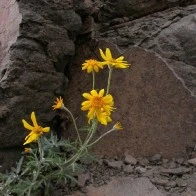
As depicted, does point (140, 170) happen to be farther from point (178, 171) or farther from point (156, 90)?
point (156, 90)

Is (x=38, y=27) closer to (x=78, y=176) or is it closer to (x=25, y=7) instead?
(x=25, y=7)

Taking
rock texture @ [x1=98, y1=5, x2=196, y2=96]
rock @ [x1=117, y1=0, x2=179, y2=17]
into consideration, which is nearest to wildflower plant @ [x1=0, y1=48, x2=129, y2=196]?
rock texture @ [x1=98, y1=5, x2=196, y2=96]

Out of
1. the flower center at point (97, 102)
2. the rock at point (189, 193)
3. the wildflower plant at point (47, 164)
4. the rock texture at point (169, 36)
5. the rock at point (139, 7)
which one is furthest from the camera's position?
the rock at point (139, 7)

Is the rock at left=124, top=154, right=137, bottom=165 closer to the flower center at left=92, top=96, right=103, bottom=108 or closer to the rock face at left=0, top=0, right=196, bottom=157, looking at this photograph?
the rock face at left=0, top=0, right=196, bottom=157

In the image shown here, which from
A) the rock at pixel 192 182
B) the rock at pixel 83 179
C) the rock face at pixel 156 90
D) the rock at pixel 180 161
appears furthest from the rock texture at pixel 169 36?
the rock at pixel 83 179

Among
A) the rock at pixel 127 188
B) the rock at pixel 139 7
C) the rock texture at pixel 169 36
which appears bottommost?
the rock at pixel 127 188

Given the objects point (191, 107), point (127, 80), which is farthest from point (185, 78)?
point (127, 80)

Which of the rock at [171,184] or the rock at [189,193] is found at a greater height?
the rock at [171,184]

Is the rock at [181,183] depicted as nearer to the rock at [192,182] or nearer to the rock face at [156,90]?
the rock at [192,182]
